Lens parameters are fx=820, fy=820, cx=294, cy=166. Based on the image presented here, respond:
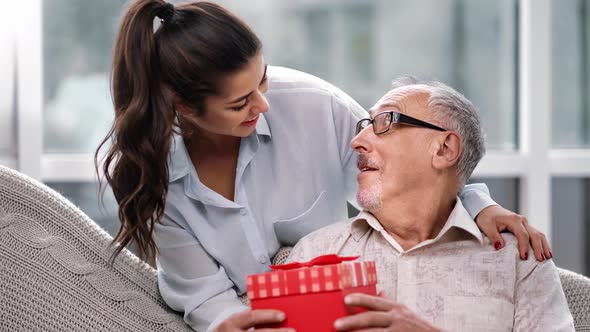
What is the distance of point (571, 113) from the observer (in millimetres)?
3922

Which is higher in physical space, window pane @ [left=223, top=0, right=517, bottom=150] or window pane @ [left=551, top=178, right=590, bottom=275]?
window pane @ [left=223, top=0, right=517, bottom=150]

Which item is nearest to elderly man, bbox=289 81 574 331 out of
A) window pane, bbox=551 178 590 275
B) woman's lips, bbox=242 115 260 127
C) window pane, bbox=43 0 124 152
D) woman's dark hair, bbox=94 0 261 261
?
woman's lips, bbox=242 115 260 127

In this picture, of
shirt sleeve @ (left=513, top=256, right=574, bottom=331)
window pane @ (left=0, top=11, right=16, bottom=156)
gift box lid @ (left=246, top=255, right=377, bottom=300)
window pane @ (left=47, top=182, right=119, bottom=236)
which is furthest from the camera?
window pane @ (left=47, top=182, right=119, bottom=236)

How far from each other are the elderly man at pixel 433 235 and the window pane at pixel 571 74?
222 cm

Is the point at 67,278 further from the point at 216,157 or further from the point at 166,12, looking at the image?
the point at 166,12

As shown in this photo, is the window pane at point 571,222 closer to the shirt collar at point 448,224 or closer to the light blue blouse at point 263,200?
the light blue blouse at point 263,200

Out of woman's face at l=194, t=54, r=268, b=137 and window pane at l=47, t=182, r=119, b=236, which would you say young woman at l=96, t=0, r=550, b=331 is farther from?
window pane at l=47, t=182, r=119, b=236

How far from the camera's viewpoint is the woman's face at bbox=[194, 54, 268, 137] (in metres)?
1.71

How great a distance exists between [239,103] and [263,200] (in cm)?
32

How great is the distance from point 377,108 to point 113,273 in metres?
0.71

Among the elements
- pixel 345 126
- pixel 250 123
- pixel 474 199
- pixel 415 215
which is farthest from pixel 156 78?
pixel 474 199

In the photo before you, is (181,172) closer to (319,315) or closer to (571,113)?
(319,315)

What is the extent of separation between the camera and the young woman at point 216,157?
5.62ft

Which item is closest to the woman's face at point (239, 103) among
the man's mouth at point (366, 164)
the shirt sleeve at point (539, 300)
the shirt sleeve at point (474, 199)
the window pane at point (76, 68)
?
the man's mouth at point (366, 164)
